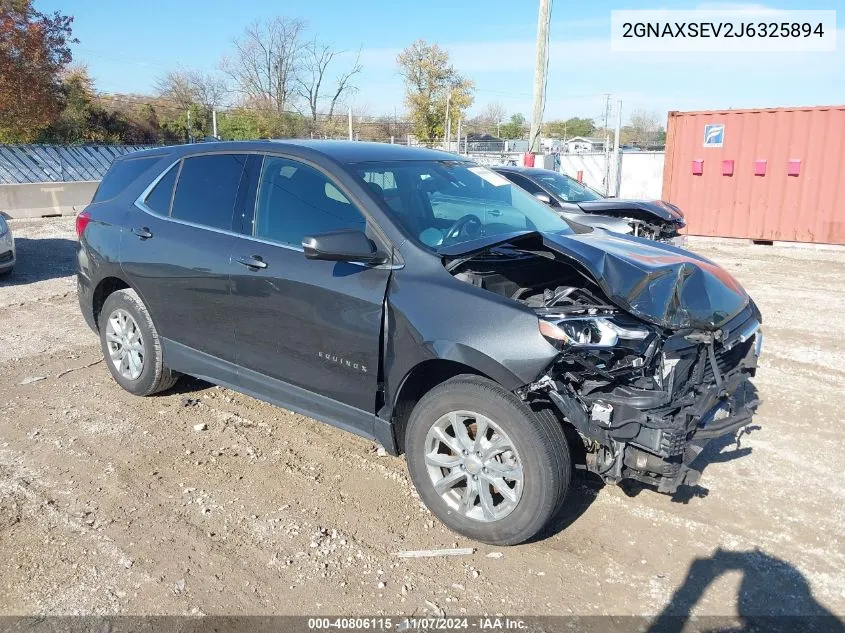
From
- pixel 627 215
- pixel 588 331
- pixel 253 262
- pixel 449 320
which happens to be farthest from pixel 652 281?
pixel 627 215

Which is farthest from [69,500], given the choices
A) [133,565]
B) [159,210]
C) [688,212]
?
[688,212]

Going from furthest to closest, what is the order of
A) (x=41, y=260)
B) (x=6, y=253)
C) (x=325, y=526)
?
(x=41, y=260), (x=6, y=253), (x=325, y=526)

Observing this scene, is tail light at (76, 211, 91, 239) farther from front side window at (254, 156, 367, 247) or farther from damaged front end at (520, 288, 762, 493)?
damaged front end at (520, 288, 762, 493)

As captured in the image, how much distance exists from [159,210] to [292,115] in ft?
119

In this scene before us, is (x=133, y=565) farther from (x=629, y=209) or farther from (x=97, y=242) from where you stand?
(x=629, y=209)

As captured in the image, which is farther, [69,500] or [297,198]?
[297,198]

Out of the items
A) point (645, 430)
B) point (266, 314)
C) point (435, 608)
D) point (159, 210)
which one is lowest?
point (435, 608)

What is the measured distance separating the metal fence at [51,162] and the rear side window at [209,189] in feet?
59.6

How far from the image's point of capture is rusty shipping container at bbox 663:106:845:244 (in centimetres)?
1288

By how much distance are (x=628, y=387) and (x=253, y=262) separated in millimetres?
2199

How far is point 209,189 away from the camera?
14.5 ft

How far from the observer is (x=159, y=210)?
15.4 ft

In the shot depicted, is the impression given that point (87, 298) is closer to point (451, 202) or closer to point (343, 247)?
point (343, 247)

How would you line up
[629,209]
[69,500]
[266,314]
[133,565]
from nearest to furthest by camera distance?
[133,565] < [69,500] < [266,314] < [629,209]
